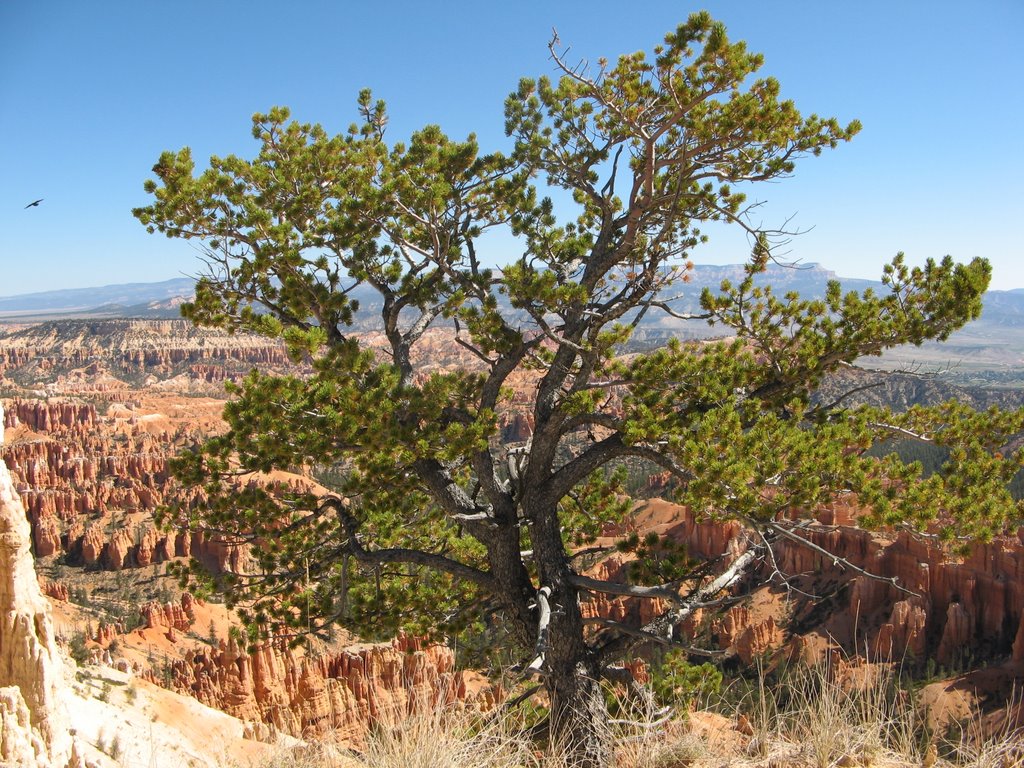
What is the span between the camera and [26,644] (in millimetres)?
4719

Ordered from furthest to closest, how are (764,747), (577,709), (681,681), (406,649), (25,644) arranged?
(406,649) → (681,681) → (577,709) → (25,644) → (764,747)

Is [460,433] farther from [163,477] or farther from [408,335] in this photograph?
[163,477]

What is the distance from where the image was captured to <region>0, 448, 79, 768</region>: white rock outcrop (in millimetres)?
4590

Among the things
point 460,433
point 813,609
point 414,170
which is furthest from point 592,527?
point 813,609

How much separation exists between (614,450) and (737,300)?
1.62 m

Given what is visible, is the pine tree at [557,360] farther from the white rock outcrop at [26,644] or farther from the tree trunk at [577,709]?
the white rock outcrop at [26,644]

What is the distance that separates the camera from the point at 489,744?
4.07 metres

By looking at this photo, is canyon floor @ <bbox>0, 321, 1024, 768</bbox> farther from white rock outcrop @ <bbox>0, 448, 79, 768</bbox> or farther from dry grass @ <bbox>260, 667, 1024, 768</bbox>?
white rock outcrop @ <bbox>0, 448, 79, 768</bbox>

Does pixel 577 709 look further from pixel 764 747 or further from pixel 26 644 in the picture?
pixel 26 644

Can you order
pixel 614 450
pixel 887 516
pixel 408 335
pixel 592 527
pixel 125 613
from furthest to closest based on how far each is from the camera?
pixel 125 613, pixel 592 527, pixel 408 335, pixel 614 450, pixel 887 516

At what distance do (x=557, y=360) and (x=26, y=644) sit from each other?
4.34 m

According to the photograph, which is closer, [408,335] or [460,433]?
[460,433]

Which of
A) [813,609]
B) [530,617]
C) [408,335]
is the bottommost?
[813,609]

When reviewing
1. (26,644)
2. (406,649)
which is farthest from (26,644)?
(406,649)
